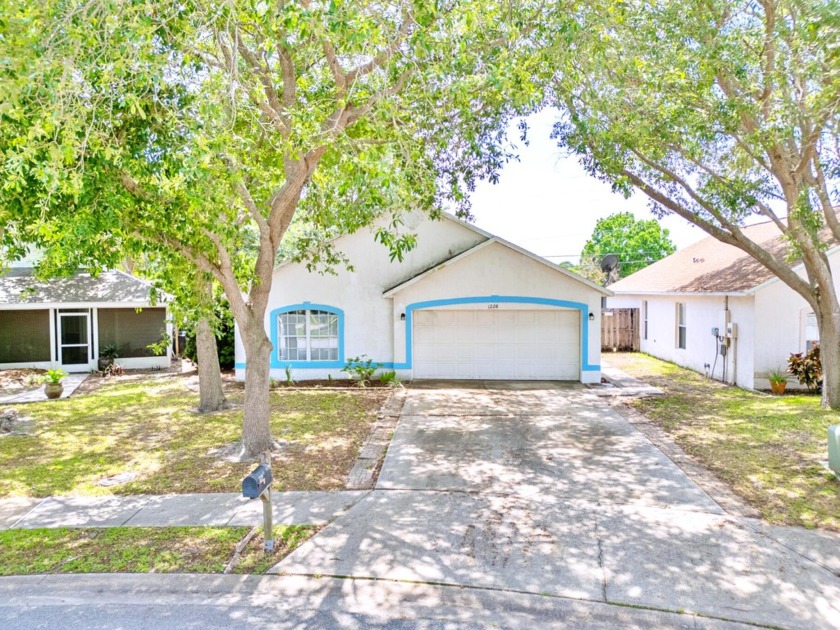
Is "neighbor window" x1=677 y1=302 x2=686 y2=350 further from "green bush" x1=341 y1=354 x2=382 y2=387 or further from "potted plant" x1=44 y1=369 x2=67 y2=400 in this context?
"potted plant" x1=44 y1=369 x2=67 y2=400

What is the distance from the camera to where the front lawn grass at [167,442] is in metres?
7.82

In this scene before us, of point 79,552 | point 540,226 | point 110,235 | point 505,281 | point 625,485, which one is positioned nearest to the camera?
point 79,552

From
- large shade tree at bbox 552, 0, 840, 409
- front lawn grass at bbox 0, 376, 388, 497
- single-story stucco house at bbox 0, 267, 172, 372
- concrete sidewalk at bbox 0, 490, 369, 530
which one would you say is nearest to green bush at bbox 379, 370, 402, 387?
front lawn grass at bbox 0, 376, 388, 497

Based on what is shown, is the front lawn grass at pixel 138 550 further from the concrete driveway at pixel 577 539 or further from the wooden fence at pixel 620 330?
the wooden fence at pixel 620 330

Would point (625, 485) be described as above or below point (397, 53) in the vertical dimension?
below

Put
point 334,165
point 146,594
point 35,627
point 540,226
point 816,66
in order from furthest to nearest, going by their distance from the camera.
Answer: point 540,226 < point 334,165 < point 816,66 < point 146,594 < point 35,627

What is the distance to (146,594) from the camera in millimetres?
4980

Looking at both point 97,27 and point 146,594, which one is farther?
point 97,27

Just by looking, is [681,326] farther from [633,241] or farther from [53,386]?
[633,241]

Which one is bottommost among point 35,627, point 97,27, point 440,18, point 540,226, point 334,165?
point 35,627

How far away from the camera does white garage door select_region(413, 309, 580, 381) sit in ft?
52.2

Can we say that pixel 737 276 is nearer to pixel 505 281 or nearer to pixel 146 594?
pixel 505 281

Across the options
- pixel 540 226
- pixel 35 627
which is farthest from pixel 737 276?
pixel 540 226

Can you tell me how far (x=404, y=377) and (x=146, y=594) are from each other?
36.6ft
